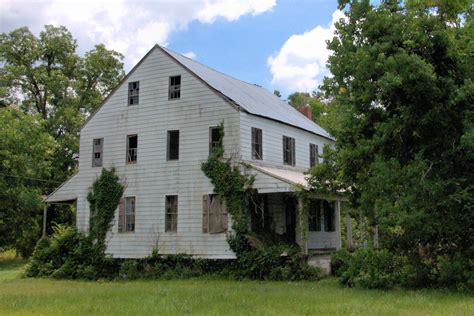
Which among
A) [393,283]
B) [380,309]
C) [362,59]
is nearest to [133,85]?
[362,59]

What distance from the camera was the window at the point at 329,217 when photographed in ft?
83.5

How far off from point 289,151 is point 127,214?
25.5 feet

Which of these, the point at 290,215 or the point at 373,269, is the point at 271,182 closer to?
the point at 290,215

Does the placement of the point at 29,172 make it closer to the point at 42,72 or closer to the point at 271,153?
the point at 42,72

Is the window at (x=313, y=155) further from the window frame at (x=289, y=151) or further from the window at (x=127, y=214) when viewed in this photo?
the window at (x=127, y=214)

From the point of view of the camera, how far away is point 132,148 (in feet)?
76.4

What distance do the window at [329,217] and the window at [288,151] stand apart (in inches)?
128

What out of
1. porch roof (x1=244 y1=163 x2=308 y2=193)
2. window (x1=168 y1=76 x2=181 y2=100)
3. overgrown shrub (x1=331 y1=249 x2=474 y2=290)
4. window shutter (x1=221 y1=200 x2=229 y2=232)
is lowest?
overgrown shrub (x1=331 y1=249 x2=474 y2=290)

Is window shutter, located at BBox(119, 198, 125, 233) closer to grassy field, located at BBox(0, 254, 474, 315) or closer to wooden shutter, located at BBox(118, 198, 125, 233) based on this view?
wooden shutter, located at BBox(118, 198, 125, 233)

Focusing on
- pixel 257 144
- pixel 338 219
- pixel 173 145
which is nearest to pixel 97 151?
pixel 173 145

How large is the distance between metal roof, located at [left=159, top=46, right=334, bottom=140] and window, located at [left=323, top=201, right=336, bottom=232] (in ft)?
11.2

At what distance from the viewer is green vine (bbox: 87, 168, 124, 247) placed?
75.4 ft

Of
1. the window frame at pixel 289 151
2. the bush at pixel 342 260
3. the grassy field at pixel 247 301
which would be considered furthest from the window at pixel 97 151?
the bush at pixel 342 260

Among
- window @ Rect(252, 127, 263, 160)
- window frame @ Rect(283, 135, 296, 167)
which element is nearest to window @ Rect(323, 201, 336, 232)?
window frame @ Rect(283, 135, 296, 167)
